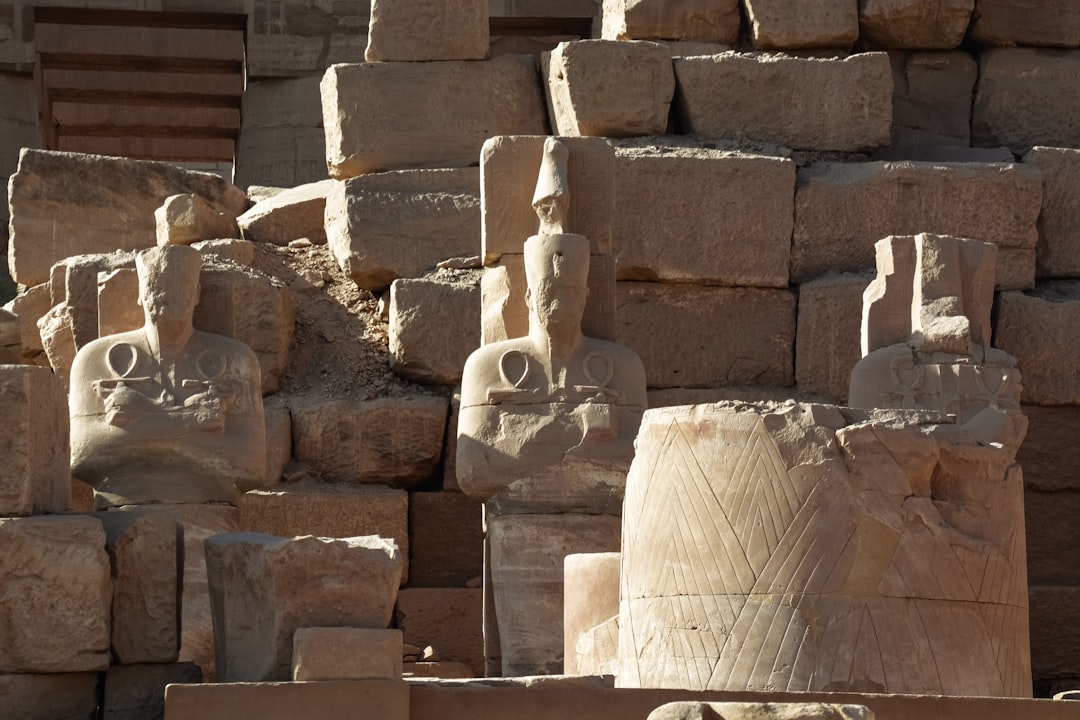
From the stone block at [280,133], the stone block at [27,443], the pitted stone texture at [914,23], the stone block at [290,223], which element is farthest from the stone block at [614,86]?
the stone block at [27,443]

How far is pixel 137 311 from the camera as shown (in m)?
9.42

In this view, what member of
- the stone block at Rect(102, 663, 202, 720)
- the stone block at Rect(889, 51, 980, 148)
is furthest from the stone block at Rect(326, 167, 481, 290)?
the stone block at Rect(102, 663, 202, 720)

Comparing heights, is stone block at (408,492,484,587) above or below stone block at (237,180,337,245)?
below

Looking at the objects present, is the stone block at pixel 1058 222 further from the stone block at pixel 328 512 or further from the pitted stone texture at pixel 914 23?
→ the stone block at pixel 328 512

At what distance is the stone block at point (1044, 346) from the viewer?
1084 centimetres

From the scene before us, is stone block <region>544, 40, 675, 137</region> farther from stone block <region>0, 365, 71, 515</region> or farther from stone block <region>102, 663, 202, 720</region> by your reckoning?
stone block <region>102, 663, 202, 720</region>

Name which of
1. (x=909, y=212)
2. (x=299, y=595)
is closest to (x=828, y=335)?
(x=909, y=212)

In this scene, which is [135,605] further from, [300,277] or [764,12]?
[764,12]

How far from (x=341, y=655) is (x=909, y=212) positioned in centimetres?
564

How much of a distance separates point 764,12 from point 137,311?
4.01 metres

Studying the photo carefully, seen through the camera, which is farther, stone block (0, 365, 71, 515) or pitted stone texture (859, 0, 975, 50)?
pitted stone texture (859, 0, 975, 50)

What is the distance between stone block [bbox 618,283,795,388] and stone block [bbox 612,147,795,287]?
0.08 meters

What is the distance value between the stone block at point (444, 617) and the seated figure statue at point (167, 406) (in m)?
1.49

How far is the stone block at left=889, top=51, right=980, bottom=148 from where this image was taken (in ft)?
39.2
